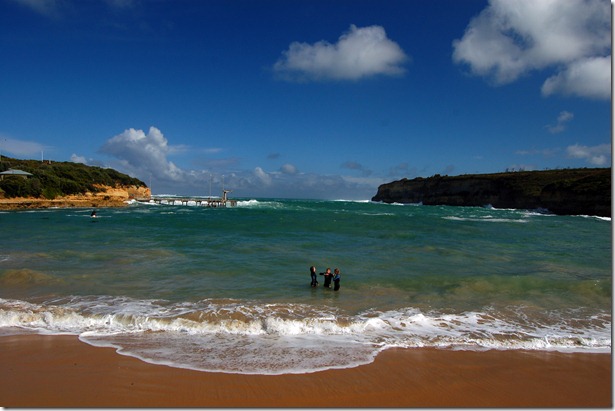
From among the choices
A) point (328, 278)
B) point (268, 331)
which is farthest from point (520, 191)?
point (268, 331)

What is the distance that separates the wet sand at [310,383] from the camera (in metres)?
4.97

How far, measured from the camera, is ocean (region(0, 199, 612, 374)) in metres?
7.32

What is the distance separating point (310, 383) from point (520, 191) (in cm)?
9944

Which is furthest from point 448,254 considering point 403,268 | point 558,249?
point 558,249

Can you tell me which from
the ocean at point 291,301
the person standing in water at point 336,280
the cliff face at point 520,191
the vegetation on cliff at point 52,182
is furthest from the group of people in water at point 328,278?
the cliff face at point 520,191

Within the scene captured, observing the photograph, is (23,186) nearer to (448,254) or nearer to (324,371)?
(448,254)

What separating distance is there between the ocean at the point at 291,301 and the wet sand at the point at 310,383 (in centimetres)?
50

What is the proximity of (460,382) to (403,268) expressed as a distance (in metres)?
9.67

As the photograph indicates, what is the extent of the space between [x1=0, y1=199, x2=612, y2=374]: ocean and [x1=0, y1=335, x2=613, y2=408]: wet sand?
496 millimetres

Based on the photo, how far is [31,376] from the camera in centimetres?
547

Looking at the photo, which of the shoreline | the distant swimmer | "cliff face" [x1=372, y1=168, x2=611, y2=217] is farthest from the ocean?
"cliff face" [x1=372, y1=168, x2=611, y2=217]

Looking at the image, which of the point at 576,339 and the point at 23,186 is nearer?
→ the point at 576,339

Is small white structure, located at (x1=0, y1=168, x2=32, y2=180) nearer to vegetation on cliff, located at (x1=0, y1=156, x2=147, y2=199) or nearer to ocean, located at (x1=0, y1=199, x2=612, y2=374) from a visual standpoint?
vegetation on cliff, located at (x1=0, y1=156, x2=147, y2=199)

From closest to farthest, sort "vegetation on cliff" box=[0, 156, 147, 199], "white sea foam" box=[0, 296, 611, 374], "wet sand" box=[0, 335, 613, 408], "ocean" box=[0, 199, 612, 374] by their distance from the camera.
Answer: "wet sand" box=[0, 335, 613, 408], "white sea foam" box=[0, 296, 611, 374], "ocean" box=[0, 199, 612, 374], "vegetation on cliff" box=[0, 156, 147, 199]
